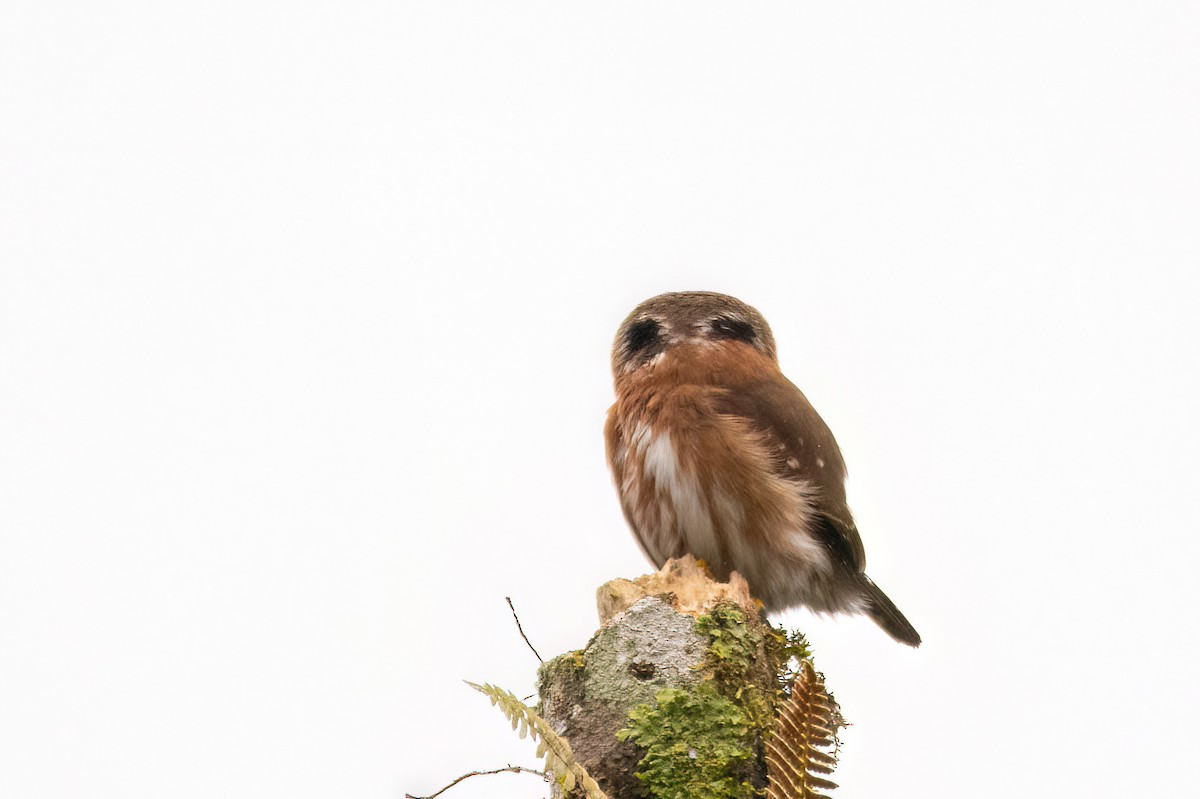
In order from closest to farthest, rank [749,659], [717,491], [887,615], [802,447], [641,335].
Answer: [749,659] < [717,491] < [802,447] < [887,615] < [641,335]

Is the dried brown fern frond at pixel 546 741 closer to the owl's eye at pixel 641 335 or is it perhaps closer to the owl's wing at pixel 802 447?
the owl's wing at pixel 802 447

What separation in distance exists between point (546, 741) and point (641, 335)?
3.36m

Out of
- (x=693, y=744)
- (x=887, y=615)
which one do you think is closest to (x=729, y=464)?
(x=887, y=615)

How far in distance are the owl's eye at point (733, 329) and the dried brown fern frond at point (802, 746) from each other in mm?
3280

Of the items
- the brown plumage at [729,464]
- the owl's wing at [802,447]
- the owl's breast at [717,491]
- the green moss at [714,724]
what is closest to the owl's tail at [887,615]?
the brown plumage at [729,464]

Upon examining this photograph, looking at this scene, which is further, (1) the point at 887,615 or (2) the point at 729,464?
(1) the point at 887,615

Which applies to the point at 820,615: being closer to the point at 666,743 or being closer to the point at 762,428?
the point at 762,428

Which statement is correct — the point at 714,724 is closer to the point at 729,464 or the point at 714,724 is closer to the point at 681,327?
the point at 729,464

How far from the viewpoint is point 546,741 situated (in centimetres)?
384

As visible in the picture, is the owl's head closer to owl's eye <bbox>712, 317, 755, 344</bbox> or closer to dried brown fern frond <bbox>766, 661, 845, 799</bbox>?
owl's eye <bbox>712, 317, 755, 344</bbox>

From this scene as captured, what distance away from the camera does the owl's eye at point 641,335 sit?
6766 mm

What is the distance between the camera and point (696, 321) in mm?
6777

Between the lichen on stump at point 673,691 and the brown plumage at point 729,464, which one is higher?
the brown plumage at point 729,464

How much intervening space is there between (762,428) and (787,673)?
1.92 meters
